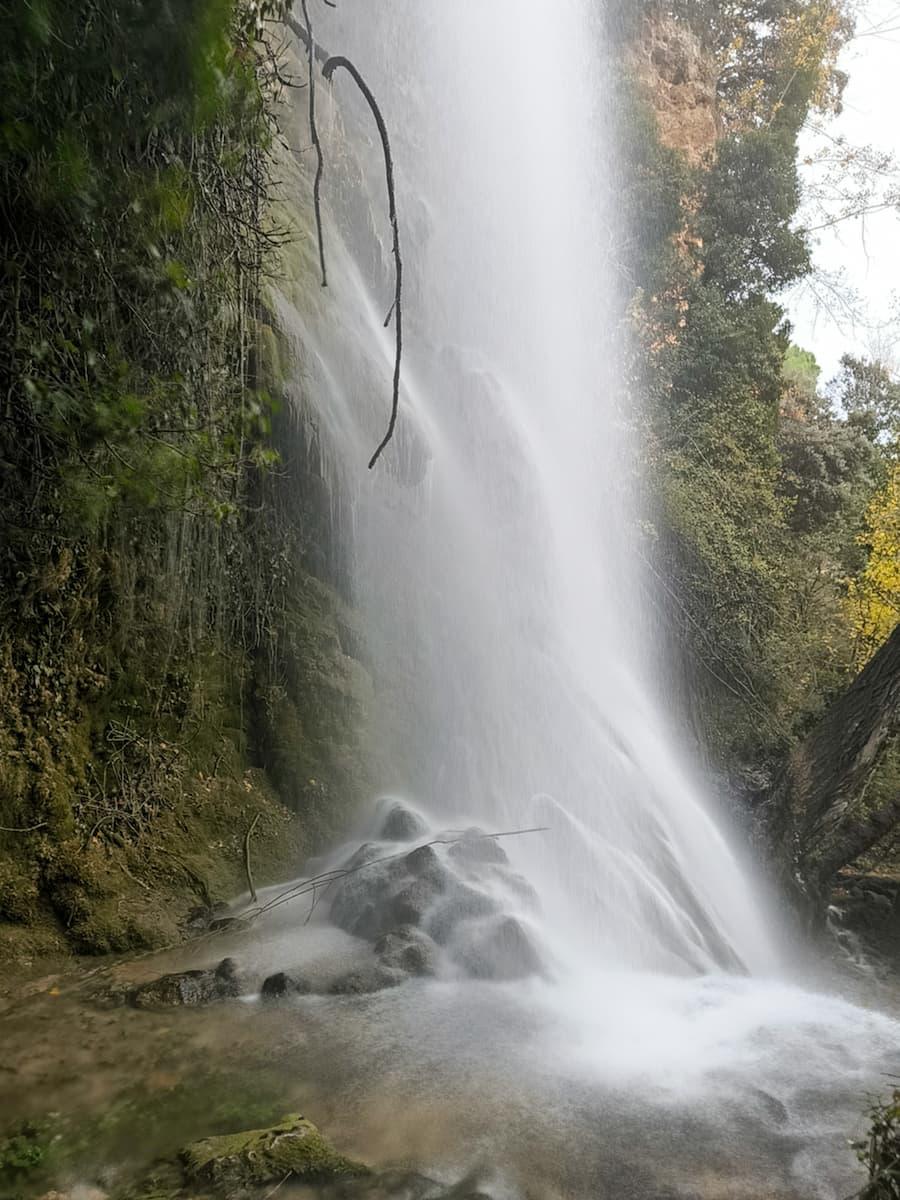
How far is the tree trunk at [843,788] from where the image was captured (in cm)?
731

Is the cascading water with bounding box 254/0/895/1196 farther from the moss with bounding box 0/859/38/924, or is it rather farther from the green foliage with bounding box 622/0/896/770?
the moss with bounding box 0/859/38/924

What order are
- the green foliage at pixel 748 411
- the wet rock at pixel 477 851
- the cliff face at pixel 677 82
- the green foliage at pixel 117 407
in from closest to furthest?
the green foliage at pixel 117 407
the wet rock at pixel 477 851
the green foliage at pixel 748 411
the cliff face at pixel 677 82

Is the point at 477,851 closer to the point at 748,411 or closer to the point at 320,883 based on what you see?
the point at 320,883

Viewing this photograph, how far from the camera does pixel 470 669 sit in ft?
31.7

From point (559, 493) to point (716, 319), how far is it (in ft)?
21.2

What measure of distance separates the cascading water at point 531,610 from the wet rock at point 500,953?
0.19m

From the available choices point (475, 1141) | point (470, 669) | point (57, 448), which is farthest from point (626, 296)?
point (475, 1141)

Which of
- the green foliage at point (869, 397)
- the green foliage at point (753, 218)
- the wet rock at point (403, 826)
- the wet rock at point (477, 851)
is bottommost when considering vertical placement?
the wet rock at point (477, 851)

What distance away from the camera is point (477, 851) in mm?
6684

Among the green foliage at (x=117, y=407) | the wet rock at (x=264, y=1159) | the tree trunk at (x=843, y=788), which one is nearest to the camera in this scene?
the wet rock at (x=264, y=1159)

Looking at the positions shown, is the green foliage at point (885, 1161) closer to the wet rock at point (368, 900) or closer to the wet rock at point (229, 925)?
the wet rock at point (368, 900)

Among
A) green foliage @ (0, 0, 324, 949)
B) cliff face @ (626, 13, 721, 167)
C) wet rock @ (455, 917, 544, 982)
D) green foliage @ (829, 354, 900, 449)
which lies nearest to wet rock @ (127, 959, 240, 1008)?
green foliage @ (0, 0, 324, 949)

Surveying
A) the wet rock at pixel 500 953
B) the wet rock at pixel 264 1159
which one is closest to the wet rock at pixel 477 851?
the wet rock at pixel 500 953

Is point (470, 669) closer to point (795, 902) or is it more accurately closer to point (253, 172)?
point (795, 902)
